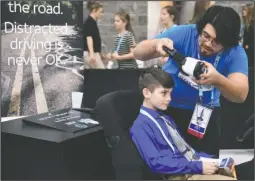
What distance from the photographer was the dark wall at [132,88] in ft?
9.81

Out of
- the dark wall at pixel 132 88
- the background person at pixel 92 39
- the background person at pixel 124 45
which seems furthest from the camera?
the background person at pixel 92 39

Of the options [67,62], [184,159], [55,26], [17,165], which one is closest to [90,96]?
[67,62]

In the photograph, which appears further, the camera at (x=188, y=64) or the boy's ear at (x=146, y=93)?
the boy's ear at (x=146, y=93)

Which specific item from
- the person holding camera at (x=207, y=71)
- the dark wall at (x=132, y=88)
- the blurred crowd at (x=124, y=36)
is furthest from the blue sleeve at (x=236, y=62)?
the blurred crowd at (x=124, y=36)

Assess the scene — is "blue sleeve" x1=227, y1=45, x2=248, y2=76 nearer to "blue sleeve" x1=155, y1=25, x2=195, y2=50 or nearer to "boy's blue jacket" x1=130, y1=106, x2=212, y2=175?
"blue sleeve" x1=155, y1=25, x2=195, y2=50

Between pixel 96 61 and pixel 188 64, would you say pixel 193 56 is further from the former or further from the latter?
pixel 96 61

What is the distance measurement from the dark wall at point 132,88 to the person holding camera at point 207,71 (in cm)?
101

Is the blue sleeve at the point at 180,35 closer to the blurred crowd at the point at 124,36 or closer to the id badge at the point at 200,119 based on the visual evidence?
the id badge at the point at 200,119

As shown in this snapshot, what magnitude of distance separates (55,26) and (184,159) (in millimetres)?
→ 1615

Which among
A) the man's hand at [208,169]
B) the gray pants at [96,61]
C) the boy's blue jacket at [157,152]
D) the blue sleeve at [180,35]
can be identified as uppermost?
the blue sleeve at [180,35]

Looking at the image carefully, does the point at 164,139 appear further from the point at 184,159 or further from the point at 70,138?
the point at 70,138

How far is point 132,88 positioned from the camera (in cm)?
294

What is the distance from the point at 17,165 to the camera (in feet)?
6.34

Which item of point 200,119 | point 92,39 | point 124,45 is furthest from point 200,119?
point 92,39
